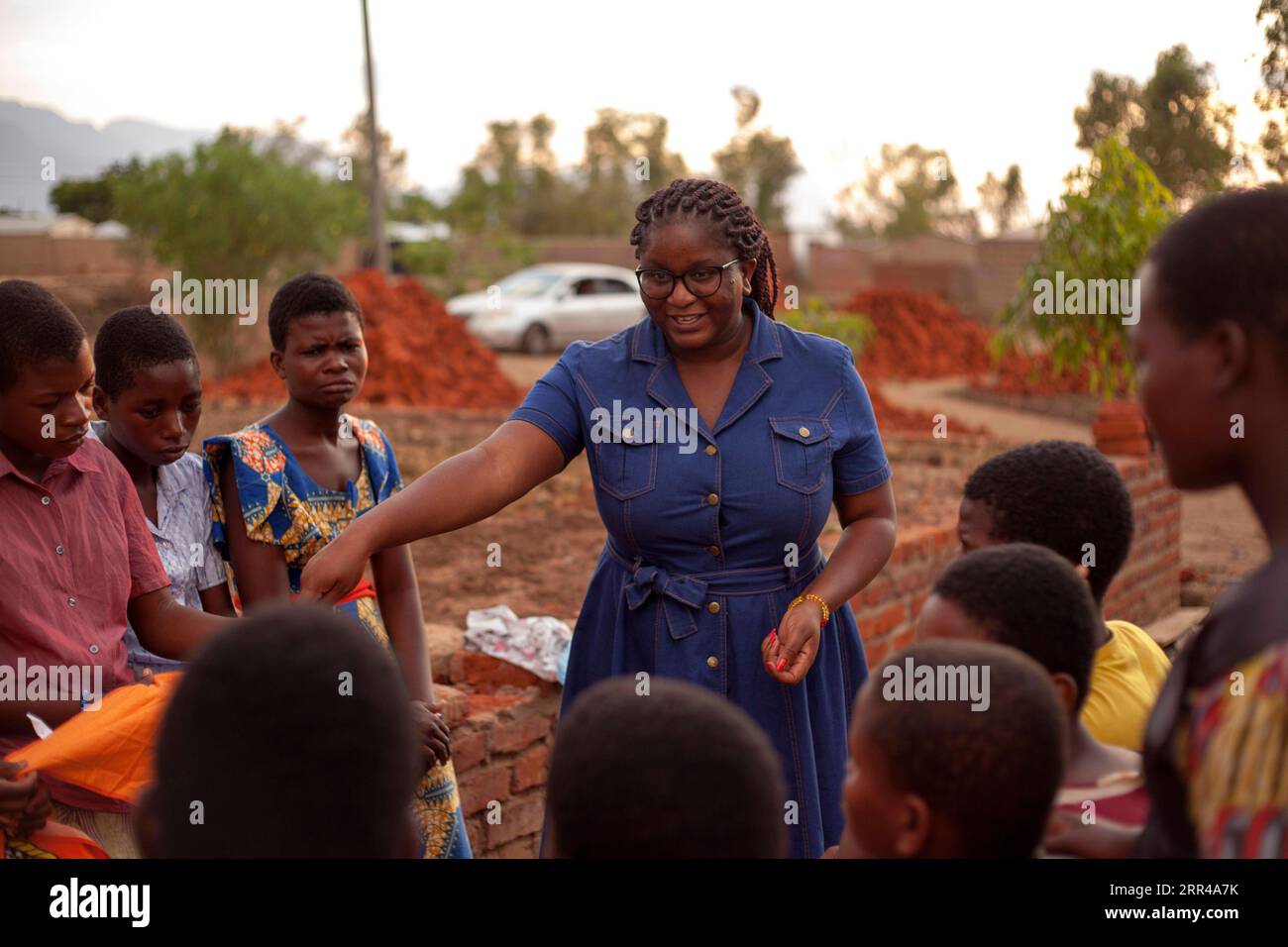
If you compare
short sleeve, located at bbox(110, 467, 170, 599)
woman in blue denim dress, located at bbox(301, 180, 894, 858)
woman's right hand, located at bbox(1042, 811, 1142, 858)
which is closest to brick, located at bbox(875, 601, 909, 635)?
woman in blue denim dress, located at bbox(301, 180, 894, 858)

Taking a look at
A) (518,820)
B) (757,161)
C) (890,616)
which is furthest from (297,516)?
(757,161)

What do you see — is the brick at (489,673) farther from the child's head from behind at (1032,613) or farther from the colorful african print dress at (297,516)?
the child's head from behind at (1032,613)

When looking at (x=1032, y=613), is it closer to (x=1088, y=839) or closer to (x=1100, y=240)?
(x=1088, y=839)

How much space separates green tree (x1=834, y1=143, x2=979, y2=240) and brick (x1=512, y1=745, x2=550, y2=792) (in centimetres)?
4378

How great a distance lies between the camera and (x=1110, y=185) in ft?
27.8

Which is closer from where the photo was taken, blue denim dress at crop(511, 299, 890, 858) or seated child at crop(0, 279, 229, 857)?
seated child at crop(0, 279, 229, 857)

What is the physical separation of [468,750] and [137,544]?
5.16ft

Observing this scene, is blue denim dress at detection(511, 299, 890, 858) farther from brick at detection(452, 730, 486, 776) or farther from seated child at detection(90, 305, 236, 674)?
brick at detection(452, 730, 486, 776)

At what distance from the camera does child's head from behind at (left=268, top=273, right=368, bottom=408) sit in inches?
127

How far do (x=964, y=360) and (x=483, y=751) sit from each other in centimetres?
1938

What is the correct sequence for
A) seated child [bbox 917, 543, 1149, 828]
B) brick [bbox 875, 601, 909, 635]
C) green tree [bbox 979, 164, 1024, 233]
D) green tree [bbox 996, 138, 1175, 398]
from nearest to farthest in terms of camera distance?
seated child [bbox 917, 543, 1149, 828], brick [bbox 875, 601, 909, 635], green tree [bbox 996, 138, 1175, 398], green tree [bbox 979, 164, 1024, 233]

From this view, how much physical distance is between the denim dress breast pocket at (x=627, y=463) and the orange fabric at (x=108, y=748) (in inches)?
38.4

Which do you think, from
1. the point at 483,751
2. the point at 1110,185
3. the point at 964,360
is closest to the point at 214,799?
the point at 483,751

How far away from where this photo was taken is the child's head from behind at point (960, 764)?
159cm
